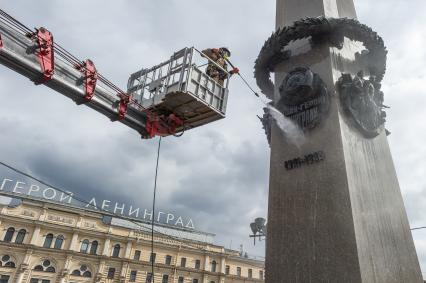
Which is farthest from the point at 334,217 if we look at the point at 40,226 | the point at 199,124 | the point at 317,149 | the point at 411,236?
the point at 40,226

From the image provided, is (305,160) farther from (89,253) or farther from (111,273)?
(111,273)

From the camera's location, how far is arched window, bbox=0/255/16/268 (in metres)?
39.3

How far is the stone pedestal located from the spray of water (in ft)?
0.37

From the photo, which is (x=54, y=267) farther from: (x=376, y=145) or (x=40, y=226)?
(x=376, y=145)

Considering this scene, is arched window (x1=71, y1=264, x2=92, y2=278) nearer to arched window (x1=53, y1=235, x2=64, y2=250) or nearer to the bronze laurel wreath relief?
arched window (x1=53, y1=235, x2=64, y2=250)

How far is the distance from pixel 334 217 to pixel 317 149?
1.18 meters

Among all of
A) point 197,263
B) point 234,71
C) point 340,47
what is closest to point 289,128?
point 340,47

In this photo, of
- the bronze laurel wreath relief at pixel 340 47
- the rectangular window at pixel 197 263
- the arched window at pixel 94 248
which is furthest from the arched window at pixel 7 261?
the bronze laurel wreath relief at pixel 340 47

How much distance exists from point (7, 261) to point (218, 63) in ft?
149

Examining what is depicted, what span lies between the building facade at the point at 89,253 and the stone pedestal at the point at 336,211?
47035mm

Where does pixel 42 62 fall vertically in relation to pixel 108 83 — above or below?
below

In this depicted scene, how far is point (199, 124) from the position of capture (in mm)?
9594

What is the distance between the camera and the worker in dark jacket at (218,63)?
31.1 ft

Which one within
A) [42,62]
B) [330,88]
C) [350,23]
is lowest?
[330,88]
